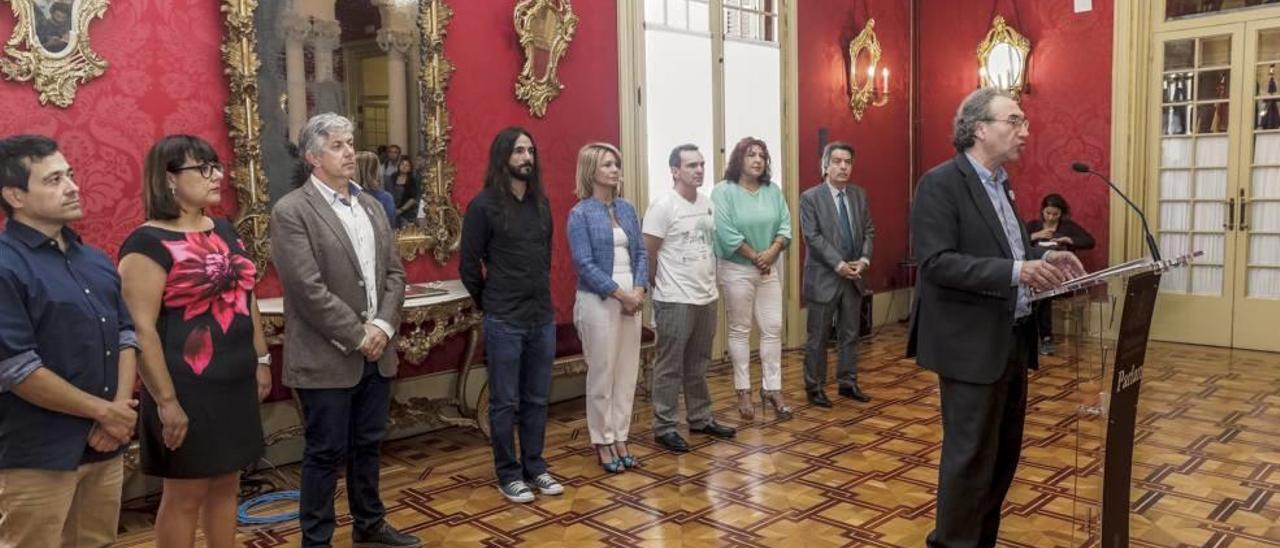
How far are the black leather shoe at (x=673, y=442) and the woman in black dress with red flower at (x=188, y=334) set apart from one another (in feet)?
7.47

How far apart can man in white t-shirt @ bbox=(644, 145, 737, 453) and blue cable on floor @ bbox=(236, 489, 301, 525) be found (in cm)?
166

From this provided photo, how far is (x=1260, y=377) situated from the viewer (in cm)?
596

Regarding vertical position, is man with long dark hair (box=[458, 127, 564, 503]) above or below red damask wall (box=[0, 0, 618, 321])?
below

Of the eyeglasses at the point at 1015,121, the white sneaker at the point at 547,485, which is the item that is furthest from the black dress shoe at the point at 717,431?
the eyeglasses at the point at 1015,121

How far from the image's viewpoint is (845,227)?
546 cm

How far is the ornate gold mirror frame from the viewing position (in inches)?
141

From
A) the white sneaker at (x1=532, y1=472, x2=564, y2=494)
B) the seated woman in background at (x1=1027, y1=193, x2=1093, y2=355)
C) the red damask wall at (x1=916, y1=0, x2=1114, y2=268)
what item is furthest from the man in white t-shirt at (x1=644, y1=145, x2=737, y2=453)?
the red damask wall at (x1=916, y1=0, x2=1114, y2=268)

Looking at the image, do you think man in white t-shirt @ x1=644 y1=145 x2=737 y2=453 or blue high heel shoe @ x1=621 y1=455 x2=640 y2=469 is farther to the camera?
man in white t-shirt @ x1=644 y1=145 x2=737 y2=453

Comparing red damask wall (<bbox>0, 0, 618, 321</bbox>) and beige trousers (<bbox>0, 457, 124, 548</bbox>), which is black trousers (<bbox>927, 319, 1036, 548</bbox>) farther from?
red damask wall (<bbox>0, 0, 618, 321</bbox>)

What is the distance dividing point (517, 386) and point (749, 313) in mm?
1533

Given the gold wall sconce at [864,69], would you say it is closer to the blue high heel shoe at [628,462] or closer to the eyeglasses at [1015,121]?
the blue high heel shoe at [628,462]

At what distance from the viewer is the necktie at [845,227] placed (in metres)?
5.46

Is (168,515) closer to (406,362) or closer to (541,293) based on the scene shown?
(541,293)

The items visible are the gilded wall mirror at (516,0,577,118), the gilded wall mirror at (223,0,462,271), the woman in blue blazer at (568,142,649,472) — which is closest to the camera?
the woman in blue blazer at (568,142,649,472)
